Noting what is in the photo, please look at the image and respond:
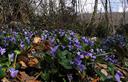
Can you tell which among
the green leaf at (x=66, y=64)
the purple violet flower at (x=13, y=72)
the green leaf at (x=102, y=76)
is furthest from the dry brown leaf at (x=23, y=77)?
the green leaf at (x=102, y=76)

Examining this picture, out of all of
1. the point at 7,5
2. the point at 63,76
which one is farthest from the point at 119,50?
the point at 7,5

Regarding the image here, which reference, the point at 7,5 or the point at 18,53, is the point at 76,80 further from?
the point at 7,5

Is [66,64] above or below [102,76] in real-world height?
above

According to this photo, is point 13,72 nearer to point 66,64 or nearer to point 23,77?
point 23,77

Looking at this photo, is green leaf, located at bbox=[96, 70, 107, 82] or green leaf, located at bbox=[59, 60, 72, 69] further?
green leaf, located at bbox=[96, 70, 107, 82]

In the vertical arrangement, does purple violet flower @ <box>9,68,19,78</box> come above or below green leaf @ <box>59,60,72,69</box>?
above

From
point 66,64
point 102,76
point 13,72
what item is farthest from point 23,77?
point 102,76

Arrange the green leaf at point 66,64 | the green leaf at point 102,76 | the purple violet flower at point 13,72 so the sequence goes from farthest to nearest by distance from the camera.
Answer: the green leaf at point 102,76 → the green leaf at point 66,64 → the purple violet flower at point 13,72

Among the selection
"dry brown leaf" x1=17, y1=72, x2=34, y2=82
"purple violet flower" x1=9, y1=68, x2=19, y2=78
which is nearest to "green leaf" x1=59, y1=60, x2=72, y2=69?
"dry brown leaf" x1=17, y1=72, x2=34, y2=82

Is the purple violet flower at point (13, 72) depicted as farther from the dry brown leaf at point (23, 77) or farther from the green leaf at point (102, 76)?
the green leaf at point (102, 76)

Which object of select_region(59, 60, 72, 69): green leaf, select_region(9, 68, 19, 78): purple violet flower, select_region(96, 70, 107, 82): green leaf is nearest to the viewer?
select_region(9, 68, 19, 78): purple violet flower

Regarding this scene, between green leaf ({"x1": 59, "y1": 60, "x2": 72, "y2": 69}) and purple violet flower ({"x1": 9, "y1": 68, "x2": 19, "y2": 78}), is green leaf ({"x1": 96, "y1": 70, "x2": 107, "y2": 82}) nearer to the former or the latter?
green leaf ({"x1": 59, "y1": 60, "x2": 72, "y2": 69})

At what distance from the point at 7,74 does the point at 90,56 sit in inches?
24.1

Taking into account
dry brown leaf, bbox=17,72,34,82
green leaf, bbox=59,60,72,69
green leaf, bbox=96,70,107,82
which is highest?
green leaf, bbox=59,60,72,69
